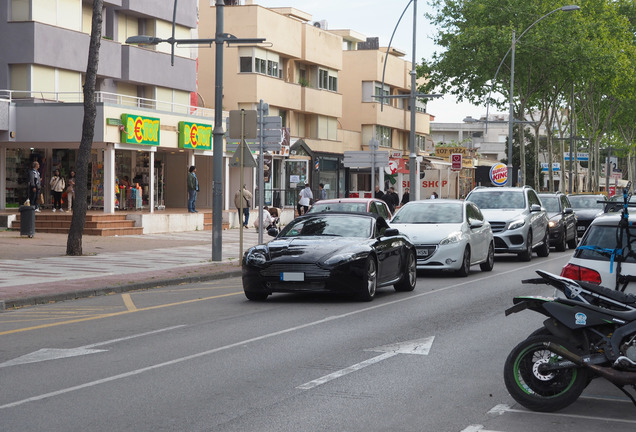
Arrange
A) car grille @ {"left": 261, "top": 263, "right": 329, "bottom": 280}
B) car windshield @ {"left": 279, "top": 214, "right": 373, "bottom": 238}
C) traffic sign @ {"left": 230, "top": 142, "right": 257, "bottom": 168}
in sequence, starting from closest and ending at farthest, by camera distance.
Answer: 1. car grille @ {"left": 261, "top": 263, "right": 329, "bottom": 280}
2. car windshield @ {"left": 279, "top": 214, "right": 373, "bottom": 238}
3. traffic sign @ {"left": 230, "top": 142, "right": 257, "bottom": 168}

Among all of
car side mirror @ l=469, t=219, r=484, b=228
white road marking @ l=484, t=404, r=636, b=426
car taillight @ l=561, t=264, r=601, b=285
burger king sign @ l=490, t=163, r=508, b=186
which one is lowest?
white road marking @ l=484, t=404, r=636, b=426

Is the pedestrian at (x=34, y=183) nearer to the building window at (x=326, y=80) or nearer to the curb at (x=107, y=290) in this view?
the curb at (x=107, y=290)

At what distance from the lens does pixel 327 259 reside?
14.9 metres

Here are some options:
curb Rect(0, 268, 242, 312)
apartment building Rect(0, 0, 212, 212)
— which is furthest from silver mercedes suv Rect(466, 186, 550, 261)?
apartment building Rect(0, 0, 212, 212)

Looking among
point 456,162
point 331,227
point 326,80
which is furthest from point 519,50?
point 331,227

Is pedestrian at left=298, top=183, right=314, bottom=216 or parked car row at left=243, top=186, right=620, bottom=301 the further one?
pedestrian at left=298, top=183, right=314, bottom=216

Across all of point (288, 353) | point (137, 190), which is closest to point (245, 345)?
point (288, 353)

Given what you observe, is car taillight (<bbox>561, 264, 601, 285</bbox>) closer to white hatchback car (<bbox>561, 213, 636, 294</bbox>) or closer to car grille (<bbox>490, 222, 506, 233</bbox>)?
white hatchback car (<bbox>561, 213, 636, 294</bbox>)

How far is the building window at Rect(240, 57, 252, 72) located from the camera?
5341 cm

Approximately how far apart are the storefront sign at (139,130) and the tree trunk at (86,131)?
39.6 ft

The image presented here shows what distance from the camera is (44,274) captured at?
19500mm

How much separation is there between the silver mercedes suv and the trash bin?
42.9 ft

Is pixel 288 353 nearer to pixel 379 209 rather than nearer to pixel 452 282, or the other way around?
pixel 452 282

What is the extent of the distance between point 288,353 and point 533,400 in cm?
331
